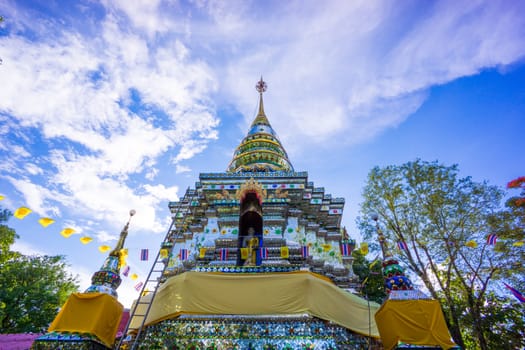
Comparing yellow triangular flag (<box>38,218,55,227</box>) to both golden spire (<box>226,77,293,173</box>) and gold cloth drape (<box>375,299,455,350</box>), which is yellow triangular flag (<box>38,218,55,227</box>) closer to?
gold cloth drape (<box>375,299,455,350</box>)

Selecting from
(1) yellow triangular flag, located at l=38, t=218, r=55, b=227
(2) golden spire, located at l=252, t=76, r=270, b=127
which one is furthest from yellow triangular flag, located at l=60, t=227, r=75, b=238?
(2) golden spire, located at l=252, t=76, r=270, b=127

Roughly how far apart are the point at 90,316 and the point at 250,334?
12.1 feet

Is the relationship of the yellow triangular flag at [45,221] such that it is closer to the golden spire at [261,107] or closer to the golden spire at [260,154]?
the golden spire at [260,154]

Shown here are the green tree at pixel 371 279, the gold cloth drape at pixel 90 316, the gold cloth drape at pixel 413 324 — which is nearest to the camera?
the gold cloth drape at pixel 413 324

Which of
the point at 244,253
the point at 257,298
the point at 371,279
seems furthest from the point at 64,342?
the point at 371,279

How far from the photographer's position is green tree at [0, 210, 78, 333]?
18.7 m

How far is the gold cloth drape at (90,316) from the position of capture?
6609 mm

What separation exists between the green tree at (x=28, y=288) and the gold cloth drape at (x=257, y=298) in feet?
56.0

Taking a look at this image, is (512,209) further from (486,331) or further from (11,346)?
(11,346)

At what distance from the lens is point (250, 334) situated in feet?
23.5

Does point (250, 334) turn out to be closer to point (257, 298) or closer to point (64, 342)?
point (257, 298)

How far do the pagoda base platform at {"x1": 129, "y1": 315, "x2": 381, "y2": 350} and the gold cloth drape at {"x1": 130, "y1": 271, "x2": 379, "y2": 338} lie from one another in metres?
0.43

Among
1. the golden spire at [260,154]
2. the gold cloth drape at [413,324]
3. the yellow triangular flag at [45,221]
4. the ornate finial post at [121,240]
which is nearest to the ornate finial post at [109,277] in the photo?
Answer: the ornate finial post at [121,240]

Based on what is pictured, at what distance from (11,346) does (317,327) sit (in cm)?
971
